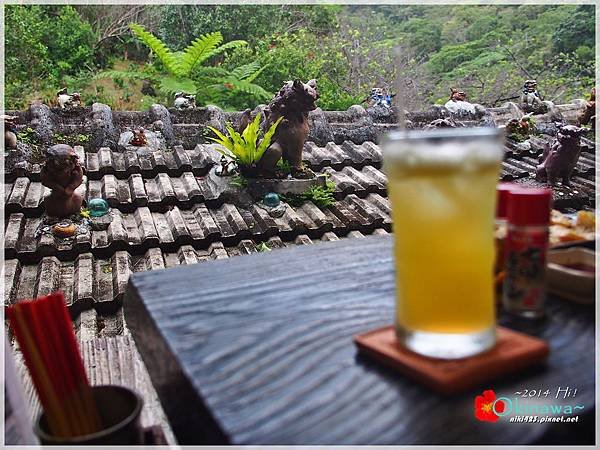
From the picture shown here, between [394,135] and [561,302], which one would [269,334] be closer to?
[394,135]

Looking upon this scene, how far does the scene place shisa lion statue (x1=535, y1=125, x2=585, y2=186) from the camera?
431 cm

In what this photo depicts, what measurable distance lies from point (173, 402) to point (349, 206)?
3.31m

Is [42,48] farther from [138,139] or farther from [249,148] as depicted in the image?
[249,148]

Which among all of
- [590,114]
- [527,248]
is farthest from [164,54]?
[527,248]

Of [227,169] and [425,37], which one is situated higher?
[425,37]

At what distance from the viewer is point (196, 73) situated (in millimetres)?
8984

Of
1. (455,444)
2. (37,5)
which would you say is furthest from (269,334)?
(37,5)

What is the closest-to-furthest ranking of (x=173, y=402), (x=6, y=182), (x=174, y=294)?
(x=173, y=402), (x=174, y=294), (x=6, y=182)

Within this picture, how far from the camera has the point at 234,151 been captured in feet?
13.4

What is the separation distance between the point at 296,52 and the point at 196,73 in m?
2.66

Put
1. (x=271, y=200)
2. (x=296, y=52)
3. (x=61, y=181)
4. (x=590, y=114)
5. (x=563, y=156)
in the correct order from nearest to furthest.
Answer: (x=61, y=181) → (x=271, y=200) → (x=563, y=156) → (x=590, y=114) → (x=296, y=52)

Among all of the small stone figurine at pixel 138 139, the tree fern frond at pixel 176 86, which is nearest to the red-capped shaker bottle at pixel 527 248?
the small stone figurine at pixel 138 139

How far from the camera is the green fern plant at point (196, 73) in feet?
25.1

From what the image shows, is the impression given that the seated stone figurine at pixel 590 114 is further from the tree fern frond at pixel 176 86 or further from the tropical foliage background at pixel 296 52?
the tree fern frond at pixel 176 86
